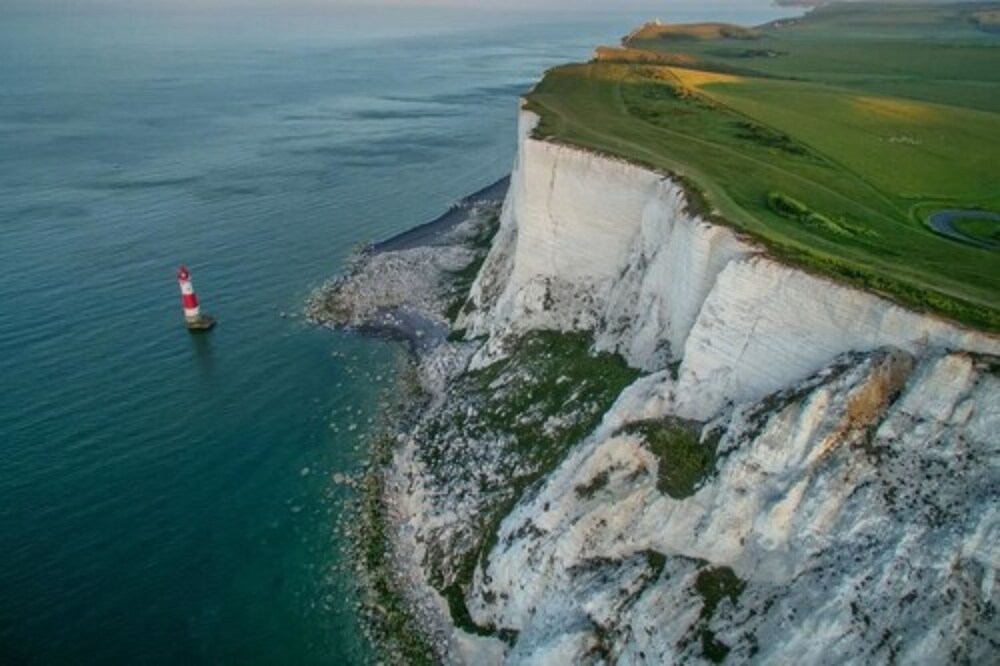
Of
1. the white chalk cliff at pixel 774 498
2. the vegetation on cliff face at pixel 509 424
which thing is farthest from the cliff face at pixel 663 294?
the vegetation on cliff face at pixel 509 424

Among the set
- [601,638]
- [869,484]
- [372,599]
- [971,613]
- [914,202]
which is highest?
[914,202]

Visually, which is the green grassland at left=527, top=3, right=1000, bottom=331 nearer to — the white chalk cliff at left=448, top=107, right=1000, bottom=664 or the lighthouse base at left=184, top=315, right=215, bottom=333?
the white chalk cliff at left=448, top=107, right=1000, bottom=664

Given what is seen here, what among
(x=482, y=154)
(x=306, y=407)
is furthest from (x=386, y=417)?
(x=482, y=154)

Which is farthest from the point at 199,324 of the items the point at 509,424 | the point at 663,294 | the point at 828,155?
the point at 828,155

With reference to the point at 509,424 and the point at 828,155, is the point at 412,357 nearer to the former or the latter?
the point at 509,424

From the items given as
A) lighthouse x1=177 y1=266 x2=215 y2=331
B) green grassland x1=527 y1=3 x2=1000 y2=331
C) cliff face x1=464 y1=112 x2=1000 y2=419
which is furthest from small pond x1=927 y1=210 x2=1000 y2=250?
lighthouse x1=177 y1=266 x2=215 y2=331

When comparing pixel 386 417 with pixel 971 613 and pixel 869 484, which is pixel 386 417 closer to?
pixel 869 484
